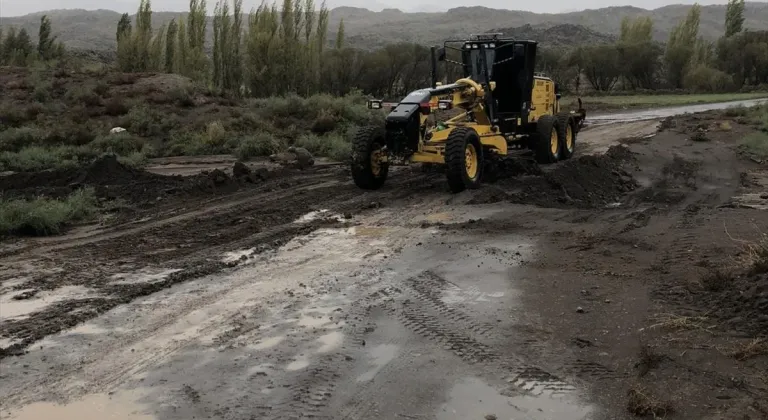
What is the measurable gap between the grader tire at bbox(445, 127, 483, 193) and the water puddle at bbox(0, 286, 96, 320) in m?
6.71

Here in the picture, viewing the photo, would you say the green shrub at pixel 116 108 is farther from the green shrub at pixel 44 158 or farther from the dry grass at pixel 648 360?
the dry grass at pixel 648 360

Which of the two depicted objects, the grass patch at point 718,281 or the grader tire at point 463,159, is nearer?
the grass patch at point 718,281

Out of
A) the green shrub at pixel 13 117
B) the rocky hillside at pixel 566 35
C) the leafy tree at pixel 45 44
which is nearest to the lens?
the green shrub at pixel 13 117

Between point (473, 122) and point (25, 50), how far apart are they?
39.3 metres

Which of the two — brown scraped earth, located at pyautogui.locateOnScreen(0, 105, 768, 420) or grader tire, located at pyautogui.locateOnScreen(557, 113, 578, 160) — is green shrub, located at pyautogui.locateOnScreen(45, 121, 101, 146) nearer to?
brown scraped earth, located at pyautogui.locateOnScreen(0, 105, 768, 420)

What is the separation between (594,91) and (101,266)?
51.5m

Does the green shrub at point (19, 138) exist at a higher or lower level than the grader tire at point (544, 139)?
lower

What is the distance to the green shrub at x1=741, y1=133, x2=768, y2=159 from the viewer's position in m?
18.3

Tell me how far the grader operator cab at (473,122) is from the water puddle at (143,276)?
18.0 feet

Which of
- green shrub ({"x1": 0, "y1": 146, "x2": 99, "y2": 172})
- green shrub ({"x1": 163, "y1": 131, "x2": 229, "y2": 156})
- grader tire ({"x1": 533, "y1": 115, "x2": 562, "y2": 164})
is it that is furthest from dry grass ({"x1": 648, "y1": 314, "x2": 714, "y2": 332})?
green shrub ({"x1": 163, "y1": 131, "x2": 229, "y2": 156})

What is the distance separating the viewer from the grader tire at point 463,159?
1228 centimetres

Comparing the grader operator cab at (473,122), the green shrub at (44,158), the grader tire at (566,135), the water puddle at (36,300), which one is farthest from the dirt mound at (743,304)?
the green shrub at (44,158)

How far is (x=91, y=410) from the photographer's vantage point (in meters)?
4.79

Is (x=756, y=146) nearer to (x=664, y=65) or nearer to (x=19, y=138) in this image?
(x=19, y=138)
